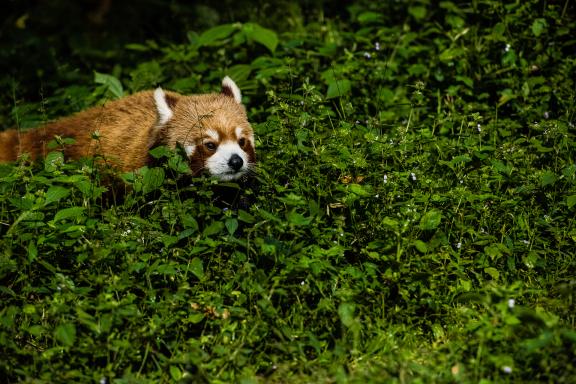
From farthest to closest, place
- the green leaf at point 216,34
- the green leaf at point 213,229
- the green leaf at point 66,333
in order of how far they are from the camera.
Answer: the green leaf at point 216,34 < the green leaf at point 213,229 < the green leaf at point 66,333

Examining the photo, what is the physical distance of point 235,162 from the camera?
165 inches

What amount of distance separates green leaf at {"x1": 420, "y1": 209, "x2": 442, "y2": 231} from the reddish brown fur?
140cm

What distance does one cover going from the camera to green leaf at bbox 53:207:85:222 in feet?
11.7

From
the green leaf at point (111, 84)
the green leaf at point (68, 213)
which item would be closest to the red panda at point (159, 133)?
the green leaf at point (111, 84)

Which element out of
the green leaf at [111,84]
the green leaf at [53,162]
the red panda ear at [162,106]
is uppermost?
the red panda ear at [162,106]

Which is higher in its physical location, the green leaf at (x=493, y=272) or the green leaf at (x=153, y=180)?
the green leaf at (x=153, y=180)

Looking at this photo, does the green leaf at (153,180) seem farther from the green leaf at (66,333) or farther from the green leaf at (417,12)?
the green leaf at (417,12)

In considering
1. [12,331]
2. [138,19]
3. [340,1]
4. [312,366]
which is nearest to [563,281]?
[312,366]

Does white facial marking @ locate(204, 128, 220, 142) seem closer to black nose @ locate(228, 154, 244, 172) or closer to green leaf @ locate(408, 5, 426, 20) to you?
black nose @ locate(228, 154, 244, 172)

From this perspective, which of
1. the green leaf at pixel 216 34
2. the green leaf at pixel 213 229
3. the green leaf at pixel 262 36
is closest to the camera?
the green leaf at pixel 213 229

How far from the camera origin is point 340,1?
6898mm

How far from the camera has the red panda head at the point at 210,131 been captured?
425 centimetres

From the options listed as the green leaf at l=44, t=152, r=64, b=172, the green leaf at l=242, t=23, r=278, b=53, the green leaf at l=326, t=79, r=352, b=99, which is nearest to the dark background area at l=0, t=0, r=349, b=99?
the green leaf at l=242, t=23, r=278, b=53

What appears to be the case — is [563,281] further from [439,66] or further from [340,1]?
[340,1]
